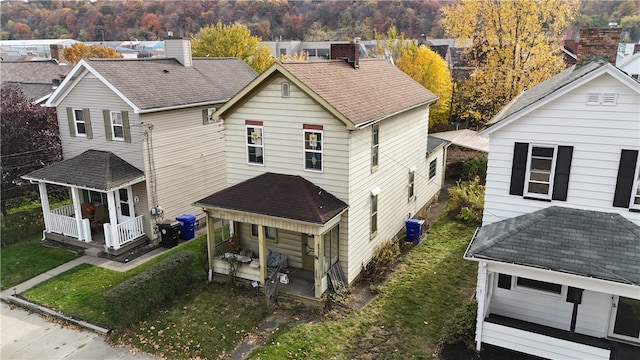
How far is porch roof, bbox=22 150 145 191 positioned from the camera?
1789 cm

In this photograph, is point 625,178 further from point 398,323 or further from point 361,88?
point 361,88

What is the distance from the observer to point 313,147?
14.5 meters

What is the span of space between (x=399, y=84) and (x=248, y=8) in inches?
4029

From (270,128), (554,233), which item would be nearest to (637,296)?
(554,233)

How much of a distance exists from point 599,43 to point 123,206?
19.8 metres

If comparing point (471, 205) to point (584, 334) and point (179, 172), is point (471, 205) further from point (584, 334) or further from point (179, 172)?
point (179, 172)

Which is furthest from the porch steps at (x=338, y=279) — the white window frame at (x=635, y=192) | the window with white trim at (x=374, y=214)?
the white window frame at (x=635, y=192)

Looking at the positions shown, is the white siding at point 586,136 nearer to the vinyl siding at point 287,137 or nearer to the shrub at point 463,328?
the shrub at point 463,328

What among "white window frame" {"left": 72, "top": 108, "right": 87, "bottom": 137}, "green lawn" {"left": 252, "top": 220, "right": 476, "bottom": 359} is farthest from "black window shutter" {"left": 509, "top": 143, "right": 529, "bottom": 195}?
"white window frame" {"left": 72, "top": 108, "right": 87, "bottom": 137}

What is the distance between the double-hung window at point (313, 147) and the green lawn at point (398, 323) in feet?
15.9

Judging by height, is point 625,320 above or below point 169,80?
below

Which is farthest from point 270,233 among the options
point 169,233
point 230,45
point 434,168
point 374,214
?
point 230,45

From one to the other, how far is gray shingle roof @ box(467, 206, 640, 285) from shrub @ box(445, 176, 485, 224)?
8.78m

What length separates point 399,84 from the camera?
20.3 metres
